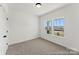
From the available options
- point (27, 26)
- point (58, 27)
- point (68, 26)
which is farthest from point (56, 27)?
point (27, 26)

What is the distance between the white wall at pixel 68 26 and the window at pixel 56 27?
0.38 feet

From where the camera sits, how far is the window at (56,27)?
2.15 meters

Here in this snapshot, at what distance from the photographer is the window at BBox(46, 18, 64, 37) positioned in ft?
7.04

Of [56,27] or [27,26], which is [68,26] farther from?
[27,26]

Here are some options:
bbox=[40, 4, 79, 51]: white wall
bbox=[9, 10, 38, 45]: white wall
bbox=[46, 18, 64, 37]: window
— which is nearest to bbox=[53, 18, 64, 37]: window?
bbox=[46, 18, 64, 37]: window

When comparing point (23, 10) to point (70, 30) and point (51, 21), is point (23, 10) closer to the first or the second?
point (51, 21)

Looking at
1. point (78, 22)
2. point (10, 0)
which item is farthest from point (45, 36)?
point (10, 0)

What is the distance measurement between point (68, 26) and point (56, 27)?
50cm

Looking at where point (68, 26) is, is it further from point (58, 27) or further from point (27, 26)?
point (27, 26)

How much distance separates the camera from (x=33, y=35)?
206 cm

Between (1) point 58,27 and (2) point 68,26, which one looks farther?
(2) point 68,26

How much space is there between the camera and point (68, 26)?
2.43 m

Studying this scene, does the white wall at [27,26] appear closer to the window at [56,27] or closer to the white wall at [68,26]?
the white wall at [68,26]

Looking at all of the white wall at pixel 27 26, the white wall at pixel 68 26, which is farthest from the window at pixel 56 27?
the white wall at pixel 27 26
